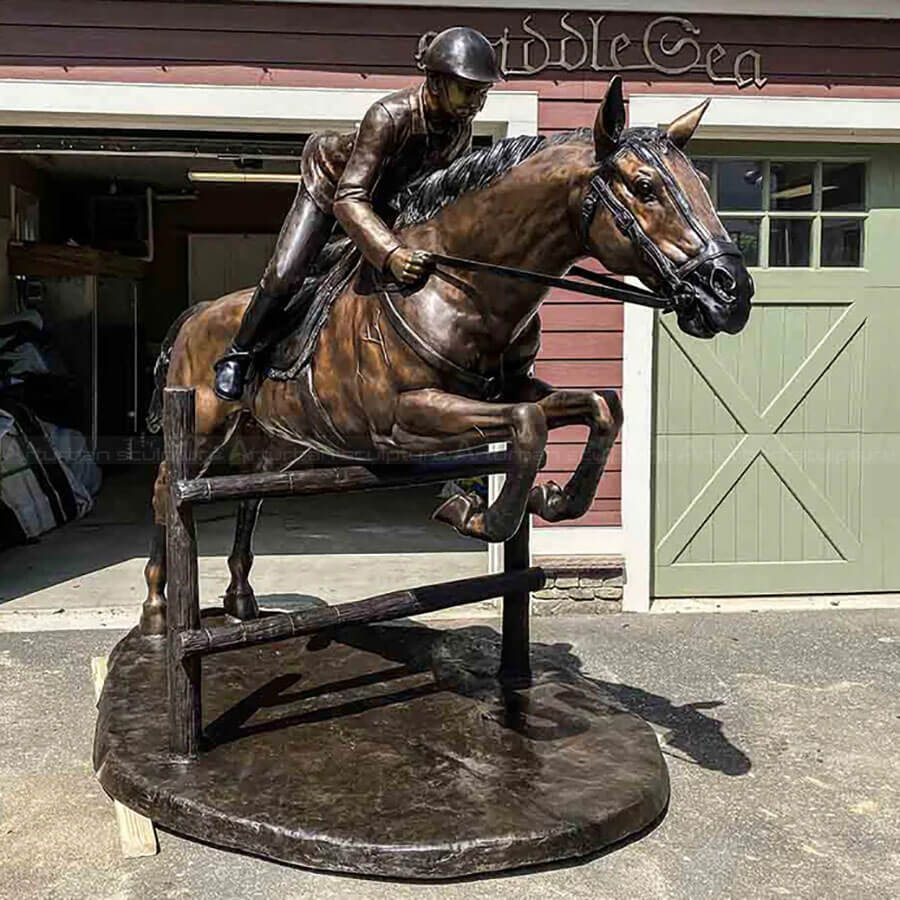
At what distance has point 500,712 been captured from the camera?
12.1 ft

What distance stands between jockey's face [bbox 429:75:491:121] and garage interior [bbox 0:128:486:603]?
2.74 meters

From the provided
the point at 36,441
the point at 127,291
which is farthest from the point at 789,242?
the point at 127,291

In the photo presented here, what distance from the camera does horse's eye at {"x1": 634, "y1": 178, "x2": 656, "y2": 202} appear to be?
2.72 metres

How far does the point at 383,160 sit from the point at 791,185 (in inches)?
137

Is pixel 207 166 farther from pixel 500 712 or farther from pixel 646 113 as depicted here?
pixel 500 712

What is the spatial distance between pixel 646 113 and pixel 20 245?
236 inches

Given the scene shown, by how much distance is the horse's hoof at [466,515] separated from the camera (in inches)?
121

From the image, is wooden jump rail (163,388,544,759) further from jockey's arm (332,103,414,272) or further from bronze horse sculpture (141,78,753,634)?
jockey's arm (332,103,414,272)

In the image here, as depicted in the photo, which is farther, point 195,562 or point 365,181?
point 195,562

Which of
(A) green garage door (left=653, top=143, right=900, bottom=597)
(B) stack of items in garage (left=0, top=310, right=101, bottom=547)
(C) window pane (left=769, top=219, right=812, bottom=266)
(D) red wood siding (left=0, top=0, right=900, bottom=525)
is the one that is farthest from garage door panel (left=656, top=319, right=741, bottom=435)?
(B) stack of items in garage (left=0, top=310, right=101, bottom=547)

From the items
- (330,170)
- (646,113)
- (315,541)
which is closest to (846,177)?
(646,113)

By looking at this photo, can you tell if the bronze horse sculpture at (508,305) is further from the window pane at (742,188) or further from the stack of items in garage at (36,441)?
the stack of items in garage at (36,441)

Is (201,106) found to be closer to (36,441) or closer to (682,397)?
(682,397)

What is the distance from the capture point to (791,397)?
20.0 feet
